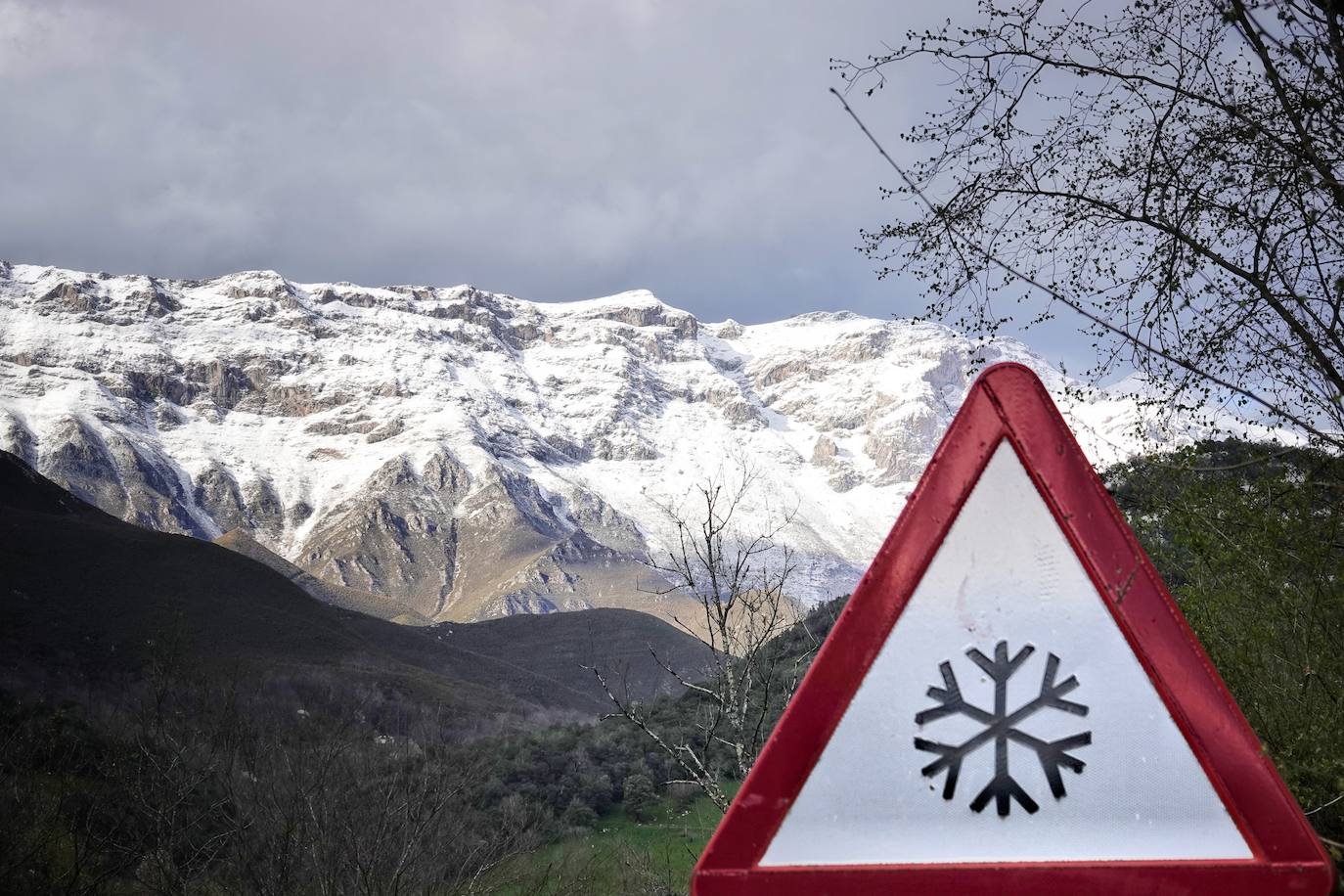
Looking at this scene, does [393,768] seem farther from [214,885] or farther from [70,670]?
[70,670]

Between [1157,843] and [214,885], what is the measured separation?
70.6ft

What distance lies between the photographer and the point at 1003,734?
1.48 metres

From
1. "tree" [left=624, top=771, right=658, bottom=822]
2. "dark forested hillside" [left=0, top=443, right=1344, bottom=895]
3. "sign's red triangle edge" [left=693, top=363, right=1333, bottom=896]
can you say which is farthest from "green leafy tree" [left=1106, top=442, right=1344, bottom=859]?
"tree" [left=624, top=771, right=658, bottom=822]

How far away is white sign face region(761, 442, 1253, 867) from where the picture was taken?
4.76 ft

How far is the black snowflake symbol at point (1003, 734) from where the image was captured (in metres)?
1.47

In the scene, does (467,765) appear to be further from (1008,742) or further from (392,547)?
(392,547)

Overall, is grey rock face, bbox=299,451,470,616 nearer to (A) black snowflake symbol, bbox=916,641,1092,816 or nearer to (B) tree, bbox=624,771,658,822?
(B) tree, bbox=624,771,658,822

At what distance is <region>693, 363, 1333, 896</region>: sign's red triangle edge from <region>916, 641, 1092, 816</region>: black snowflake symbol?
4.0 inches

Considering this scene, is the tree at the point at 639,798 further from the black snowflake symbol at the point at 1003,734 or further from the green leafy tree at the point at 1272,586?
the black snowflake symbol at the point at 1003,734

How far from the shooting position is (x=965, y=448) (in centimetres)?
157

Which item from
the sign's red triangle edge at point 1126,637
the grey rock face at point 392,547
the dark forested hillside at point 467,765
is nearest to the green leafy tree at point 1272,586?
the dark forested hillside at point 467,765

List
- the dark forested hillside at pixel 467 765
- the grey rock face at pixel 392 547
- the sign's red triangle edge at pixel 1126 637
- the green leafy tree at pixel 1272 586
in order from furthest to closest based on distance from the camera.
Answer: the grey rock face at pixel 392 547
the dark forested hillside at pixel 467 765
the green leafy tree at pixel 1272 586
the sign's red triangle edge at pixel 1126 637

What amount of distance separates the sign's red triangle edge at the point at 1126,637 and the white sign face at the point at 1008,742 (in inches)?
0.7

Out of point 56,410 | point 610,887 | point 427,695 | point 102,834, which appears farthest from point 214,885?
point 56,410
